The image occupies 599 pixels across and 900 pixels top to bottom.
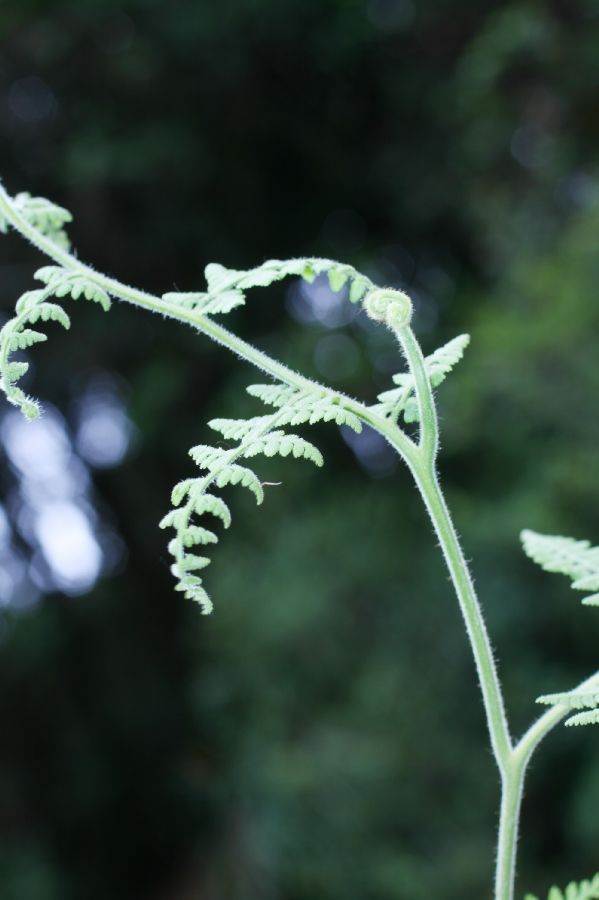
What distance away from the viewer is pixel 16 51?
3.80 m

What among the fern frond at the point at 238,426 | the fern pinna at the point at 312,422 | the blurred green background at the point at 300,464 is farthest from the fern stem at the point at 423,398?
the blurred green background at the point at 300,464

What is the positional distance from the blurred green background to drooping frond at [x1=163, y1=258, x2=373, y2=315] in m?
2.32

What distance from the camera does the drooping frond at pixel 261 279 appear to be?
64 centimetres

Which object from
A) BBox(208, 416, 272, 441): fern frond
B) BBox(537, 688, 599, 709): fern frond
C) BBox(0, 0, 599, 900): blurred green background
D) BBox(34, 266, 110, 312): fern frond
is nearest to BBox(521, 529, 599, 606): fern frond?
BBox(537, 688, 599, 709): fern frond

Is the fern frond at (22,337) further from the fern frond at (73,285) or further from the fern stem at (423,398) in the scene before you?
the fern stem at (423,398)

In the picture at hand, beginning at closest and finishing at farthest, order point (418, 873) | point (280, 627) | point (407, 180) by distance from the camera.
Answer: point (418, 873) < point (280, 627) < point (407, 180)

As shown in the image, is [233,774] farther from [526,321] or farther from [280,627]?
[526,321]

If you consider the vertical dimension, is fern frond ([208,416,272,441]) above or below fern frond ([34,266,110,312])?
below

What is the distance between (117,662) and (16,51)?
2683mm

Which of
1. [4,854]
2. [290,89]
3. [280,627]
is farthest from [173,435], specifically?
[4,854]

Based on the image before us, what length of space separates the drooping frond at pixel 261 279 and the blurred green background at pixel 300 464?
2.32m

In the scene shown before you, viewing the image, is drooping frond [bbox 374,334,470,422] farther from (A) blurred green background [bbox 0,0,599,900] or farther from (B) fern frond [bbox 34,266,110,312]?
(A) blurred green background [bbox 0,0,599,900]

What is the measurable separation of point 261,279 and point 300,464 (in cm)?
299

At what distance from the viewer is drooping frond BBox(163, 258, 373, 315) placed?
0.64m
